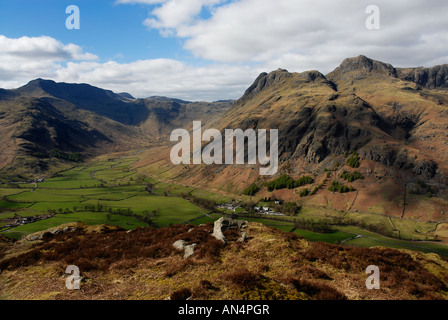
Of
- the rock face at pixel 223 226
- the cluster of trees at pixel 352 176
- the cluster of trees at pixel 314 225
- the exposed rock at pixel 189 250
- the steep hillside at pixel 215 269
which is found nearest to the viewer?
the steep hillside at pixel 215 269

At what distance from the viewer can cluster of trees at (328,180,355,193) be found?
587ft

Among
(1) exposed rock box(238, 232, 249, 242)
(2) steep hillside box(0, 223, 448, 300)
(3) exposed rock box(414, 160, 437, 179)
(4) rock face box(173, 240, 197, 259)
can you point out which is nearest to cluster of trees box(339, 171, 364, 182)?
(3) exposed rock box(414, 160, 437, 179)

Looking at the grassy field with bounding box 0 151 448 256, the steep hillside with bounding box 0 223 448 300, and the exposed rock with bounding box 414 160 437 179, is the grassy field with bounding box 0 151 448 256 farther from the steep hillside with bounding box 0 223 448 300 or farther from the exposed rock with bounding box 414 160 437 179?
the steep hillside with bounding box 0 223 448 300

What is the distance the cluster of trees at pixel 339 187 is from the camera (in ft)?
587

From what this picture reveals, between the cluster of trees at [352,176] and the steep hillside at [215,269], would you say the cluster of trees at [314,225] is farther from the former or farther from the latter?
the steep hillside at [215,269]

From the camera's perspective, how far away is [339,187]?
182m

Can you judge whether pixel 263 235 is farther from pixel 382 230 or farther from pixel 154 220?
pixel 382 230

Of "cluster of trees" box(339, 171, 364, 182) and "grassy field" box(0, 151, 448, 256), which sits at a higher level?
"cluster of trees" box(339, 171, 364, 182)

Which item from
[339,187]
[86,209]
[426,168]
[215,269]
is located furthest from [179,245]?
[426,168]

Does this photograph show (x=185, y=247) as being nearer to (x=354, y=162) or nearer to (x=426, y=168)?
(x=354, y=162)

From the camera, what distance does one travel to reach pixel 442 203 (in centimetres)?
14475

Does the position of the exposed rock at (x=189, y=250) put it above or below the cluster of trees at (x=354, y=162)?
above

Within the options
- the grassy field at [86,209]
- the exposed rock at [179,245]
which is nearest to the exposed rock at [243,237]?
the exposed rock at [179,245]
